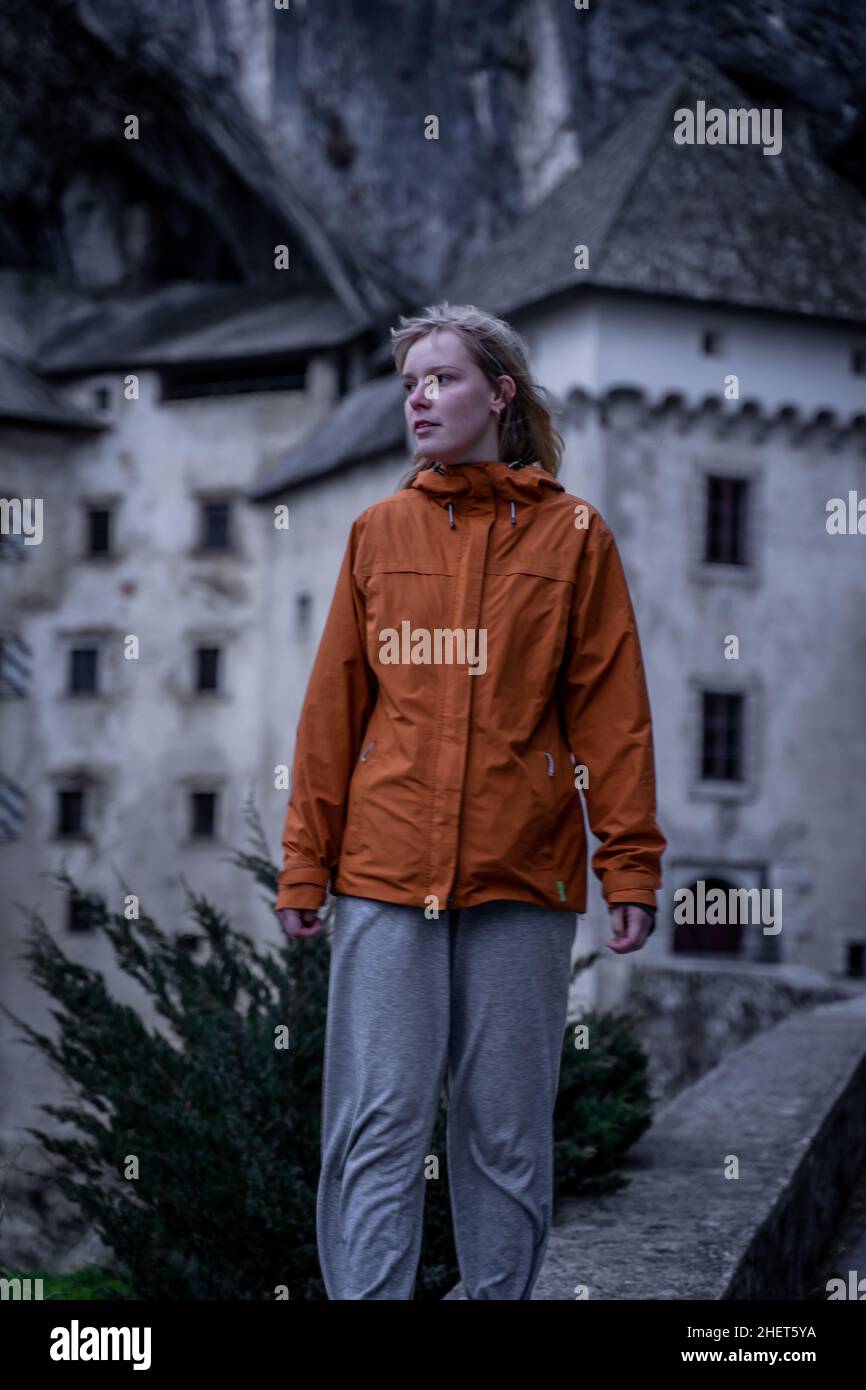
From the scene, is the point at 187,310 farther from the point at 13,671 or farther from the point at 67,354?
the point at 13,671

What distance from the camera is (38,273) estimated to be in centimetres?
3231

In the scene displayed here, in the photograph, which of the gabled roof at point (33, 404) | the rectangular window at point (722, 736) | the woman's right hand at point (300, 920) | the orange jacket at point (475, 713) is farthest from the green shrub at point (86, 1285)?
the gabled roof at point (33, 404)

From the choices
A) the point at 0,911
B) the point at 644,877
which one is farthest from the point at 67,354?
the point at 644,877

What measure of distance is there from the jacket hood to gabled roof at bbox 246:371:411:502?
19284mm

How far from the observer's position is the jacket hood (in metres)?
3.25

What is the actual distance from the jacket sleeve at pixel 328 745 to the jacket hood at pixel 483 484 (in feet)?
0.61

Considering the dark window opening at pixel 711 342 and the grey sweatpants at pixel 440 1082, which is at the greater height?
the dark window opening at pixel 711 342

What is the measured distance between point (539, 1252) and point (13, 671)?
89.9 ft

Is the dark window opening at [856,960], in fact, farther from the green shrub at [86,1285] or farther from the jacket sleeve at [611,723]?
the jacket sleeve at [611,723]

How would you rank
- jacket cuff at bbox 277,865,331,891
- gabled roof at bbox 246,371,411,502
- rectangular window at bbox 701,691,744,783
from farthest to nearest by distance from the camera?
gabled roof at bbox 246,371,411,502 → rectangular window at bbox 701,691,744,783 → jacket cuff at bbox 277,865,331,891

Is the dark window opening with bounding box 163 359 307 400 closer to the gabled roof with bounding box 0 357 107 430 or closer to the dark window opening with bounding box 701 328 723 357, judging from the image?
the gabled roof with bounding box 0 357 107 430

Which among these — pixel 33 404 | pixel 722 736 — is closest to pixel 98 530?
pixel 33 404

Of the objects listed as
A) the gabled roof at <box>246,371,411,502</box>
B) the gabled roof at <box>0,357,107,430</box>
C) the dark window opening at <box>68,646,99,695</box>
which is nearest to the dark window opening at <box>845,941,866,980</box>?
the gabled roof at <box>246,371,411,502</box>

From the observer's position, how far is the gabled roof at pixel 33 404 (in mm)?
28625
